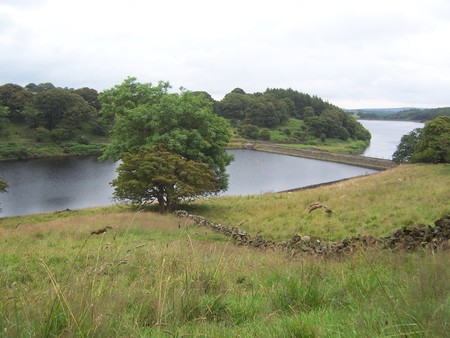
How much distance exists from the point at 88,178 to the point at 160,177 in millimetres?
35158

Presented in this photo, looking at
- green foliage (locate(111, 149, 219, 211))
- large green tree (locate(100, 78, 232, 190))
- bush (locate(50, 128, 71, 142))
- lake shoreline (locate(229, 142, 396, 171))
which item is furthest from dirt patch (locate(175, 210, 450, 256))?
bush (locate(50, 128, 71, 142))

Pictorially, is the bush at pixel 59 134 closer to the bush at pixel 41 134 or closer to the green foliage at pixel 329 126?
the bush at pixel 41 134

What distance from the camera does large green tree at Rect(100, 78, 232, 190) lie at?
1037 inches

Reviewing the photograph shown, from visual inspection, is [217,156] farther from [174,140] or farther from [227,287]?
[227,287]

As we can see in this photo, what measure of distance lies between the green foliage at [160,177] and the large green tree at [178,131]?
233cm

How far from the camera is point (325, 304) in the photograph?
13.7ft

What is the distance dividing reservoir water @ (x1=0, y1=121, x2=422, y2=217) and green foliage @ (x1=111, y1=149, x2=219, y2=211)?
12737 millimetres

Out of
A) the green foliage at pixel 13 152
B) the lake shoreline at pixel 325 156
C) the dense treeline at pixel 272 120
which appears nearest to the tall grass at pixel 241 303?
the lake shoreline at pixel 325 156

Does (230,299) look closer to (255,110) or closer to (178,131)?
(178,131)

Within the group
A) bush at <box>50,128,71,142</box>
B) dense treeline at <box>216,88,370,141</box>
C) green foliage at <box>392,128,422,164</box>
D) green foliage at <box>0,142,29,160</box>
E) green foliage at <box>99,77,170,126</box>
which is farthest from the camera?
dense treeline at <box>216,88,370,141</box>

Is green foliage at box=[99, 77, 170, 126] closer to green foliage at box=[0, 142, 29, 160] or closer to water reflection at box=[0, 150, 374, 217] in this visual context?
water reflection at box=[0, 150, 374, 217]

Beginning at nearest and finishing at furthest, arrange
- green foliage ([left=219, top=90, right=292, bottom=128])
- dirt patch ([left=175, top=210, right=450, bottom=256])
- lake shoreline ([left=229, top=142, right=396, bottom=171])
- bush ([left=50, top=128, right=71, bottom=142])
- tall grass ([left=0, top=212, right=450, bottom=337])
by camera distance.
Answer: tall grass ([left=0, top=212, right=450, bottom=337])
dirt patch ([left=175, top=210, right=450, bottom=256])
lake shoreline ([left=229, top=142, right=396, bottom=171])
bush ([left=50, top=128, right=71, bottom=142])
green foliage ([left=219, top=90, right=292, bottom=128])

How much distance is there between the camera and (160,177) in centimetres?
2170

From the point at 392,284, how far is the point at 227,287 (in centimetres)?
193
